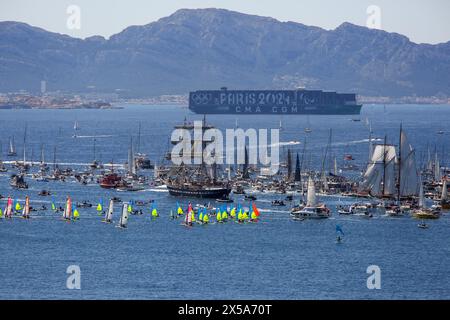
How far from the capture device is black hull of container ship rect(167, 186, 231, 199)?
9556 cm

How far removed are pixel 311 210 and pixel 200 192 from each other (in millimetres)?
16450

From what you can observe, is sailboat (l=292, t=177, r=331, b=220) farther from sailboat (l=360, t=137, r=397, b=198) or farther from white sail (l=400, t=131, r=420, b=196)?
sailboat (l=360, t=137, r=397, b=198)

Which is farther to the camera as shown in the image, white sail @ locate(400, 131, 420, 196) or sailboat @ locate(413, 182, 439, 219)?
white sail @ locate(400, 131, 420, 196)

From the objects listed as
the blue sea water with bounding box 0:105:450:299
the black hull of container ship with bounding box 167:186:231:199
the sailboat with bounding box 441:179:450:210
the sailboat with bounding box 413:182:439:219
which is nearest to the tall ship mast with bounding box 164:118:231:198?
the black hull of container ship with bounding box 167:186:231:199

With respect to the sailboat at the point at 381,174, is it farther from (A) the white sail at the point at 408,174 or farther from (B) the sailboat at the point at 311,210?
(B) the sailboat at the point at 311,210

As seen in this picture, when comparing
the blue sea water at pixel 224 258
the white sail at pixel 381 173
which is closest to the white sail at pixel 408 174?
the white sail at pixel 381 173

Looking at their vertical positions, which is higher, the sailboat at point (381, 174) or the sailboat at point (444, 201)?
the sailboat at point (381, 174)

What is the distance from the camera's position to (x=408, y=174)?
304ft

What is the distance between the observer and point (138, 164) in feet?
427

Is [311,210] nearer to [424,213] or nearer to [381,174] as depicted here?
[424,213]

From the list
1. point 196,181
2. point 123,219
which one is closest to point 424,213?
point 123,219

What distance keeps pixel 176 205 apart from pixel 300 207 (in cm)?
1134

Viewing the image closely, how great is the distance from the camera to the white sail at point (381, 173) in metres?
94.2
